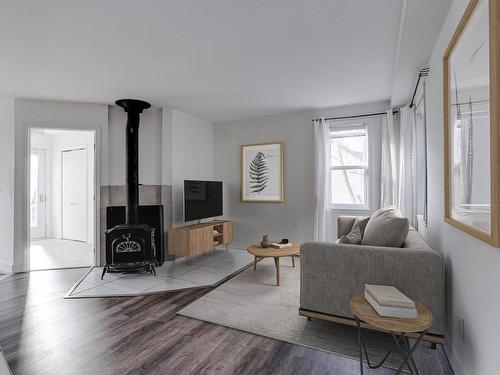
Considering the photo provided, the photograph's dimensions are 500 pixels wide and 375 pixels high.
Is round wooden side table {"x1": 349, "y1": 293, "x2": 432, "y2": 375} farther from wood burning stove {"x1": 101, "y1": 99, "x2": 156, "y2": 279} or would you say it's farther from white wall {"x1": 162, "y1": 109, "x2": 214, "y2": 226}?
white wall {"x1": 162, "y1": 109, "x2": 214, "y2": 226}

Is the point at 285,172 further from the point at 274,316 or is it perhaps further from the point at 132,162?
the point at 274,316

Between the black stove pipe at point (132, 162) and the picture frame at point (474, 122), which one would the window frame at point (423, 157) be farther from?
the black stove pipe at point (132, 162)

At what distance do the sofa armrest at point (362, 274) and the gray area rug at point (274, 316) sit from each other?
0.64ft

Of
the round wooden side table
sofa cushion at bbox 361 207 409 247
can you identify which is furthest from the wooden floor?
sofa cushion at bbox 361 207 409 247

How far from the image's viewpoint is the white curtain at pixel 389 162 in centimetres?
377

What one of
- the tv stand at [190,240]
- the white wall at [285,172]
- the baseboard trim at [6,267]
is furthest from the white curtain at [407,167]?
the baseboard trim at [6,267]

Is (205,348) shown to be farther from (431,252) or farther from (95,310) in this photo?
(431,252)

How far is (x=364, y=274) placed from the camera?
1.96 m

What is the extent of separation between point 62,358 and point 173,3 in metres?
2.51

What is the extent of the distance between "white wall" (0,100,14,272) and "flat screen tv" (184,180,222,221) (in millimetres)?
2357

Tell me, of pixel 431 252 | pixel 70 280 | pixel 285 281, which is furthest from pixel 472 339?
pixel 70 280

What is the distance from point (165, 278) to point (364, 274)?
2.49 metres

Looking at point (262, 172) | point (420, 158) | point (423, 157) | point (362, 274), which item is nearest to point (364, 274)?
point (362, 274)

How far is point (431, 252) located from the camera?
183 centimetres
